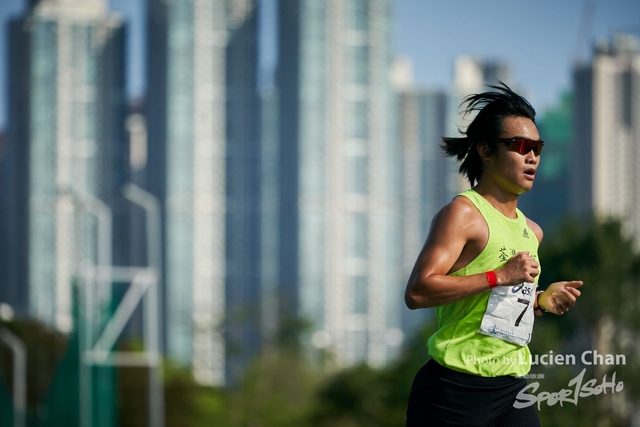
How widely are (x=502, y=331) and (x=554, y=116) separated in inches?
4182

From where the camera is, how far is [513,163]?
148 inches

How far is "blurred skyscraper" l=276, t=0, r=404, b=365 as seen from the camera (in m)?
93.4

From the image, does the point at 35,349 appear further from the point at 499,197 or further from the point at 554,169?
the point at 554,169

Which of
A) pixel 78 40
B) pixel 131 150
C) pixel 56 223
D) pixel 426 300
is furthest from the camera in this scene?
pixel 131 150

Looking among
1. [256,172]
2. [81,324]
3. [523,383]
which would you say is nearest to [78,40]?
[256,172]

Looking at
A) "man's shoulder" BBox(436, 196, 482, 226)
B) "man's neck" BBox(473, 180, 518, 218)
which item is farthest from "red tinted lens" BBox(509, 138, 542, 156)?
"man's shoulder" BBox(436, 196, 482, 226)

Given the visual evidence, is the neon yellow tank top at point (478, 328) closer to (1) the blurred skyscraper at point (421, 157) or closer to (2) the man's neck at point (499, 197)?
(2) the man's neck at point (499, 197)

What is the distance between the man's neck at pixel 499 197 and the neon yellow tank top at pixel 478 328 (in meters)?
0.04

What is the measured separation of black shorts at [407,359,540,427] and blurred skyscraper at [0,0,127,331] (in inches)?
3324

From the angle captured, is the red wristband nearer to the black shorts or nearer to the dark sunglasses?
the black shorts

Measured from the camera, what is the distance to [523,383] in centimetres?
381

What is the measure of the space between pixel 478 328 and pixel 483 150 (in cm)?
55

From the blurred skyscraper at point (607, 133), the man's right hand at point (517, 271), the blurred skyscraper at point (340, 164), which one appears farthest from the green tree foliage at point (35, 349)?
the blurred skyscraper at point (607, 133)

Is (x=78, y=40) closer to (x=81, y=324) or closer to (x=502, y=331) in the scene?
(x=81, y=324)
